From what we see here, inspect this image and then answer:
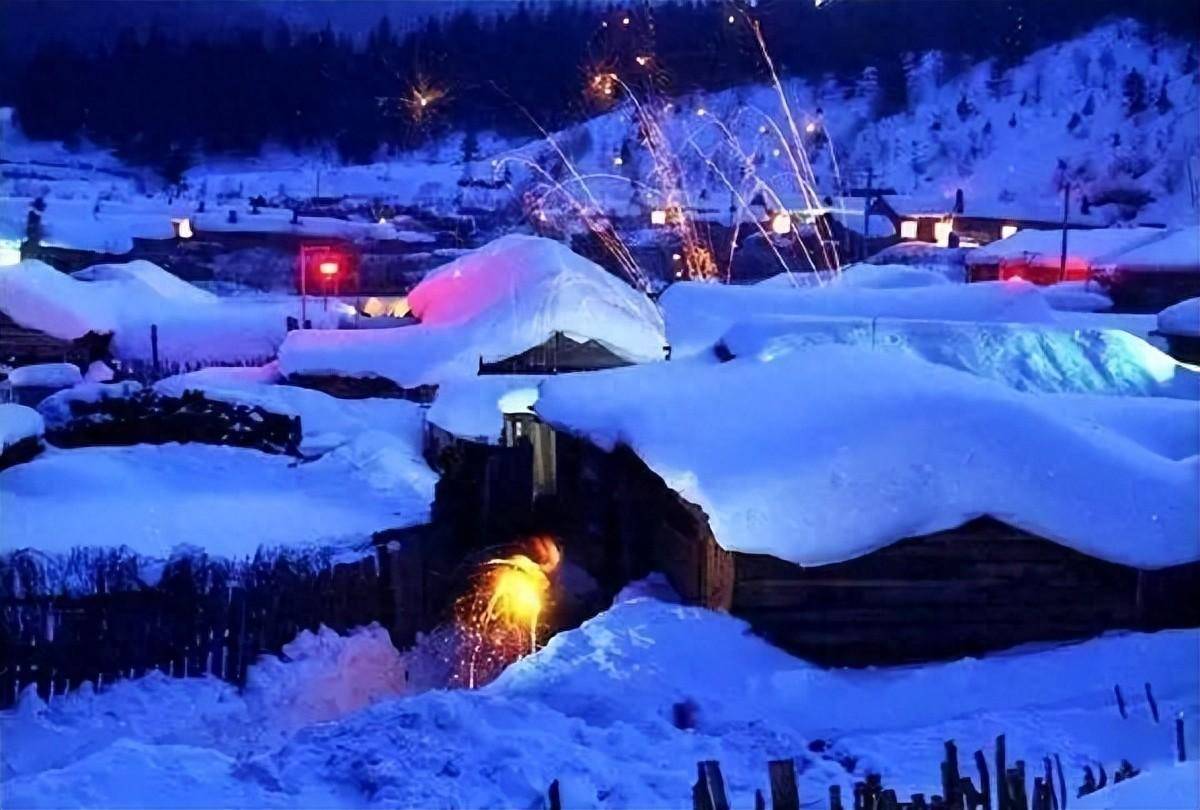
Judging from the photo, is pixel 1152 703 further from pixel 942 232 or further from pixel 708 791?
pixel 942 232

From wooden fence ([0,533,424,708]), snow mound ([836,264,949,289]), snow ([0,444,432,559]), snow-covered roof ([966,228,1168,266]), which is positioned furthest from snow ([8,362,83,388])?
snow-covered roof ([966,228,1168,266])

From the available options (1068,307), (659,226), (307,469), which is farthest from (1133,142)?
(307,469)

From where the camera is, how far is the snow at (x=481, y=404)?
1659 cm

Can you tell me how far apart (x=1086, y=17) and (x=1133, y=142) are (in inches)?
606

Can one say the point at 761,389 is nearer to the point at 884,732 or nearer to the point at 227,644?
the point at 884,732

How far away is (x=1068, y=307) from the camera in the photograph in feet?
97.0

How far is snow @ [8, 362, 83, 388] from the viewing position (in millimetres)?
22766

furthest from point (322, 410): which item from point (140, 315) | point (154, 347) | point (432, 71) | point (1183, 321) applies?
point (432, 71)

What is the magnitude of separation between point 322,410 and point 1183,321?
13069 millimetres

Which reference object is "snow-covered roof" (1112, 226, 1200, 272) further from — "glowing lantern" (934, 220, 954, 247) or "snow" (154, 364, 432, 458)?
"snow" (154, 364, 432, 458)

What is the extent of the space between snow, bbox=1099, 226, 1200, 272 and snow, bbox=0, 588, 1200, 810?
26517 millimetres

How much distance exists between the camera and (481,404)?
17547mm

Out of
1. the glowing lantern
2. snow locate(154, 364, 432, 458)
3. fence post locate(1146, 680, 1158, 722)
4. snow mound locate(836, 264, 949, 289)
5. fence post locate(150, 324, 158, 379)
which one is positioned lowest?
fence post locate(1146, 680, 1158, 722)

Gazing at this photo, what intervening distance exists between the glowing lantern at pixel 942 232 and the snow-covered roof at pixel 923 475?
1427 inches
